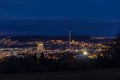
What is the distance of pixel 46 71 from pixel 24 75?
112 centimetres

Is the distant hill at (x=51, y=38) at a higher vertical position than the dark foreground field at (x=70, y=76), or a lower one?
higher

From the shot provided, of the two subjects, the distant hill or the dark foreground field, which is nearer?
the dark foreground field

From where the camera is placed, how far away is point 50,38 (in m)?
22.2

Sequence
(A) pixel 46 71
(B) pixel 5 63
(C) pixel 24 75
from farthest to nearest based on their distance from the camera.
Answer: (B) pixel 5 63 → (A) pixel 46 71 → (C) pixel 24 75

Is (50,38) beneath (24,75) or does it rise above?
above

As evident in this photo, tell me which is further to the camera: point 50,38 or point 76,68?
point 50,38

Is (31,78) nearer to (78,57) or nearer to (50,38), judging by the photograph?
(78,57)

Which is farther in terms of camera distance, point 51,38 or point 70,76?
point 51,38

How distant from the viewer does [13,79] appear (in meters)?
9.97

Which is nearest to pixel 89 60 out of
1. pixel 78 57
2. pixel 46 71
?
pixel 78 57

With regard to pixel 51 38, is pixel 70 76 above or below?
below

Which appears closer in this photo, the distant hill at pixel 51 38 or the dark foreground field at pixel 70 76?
the dark foreground field at pixel 70 76

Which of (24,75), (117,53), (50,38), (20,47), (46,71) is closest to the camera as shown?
(24,75)

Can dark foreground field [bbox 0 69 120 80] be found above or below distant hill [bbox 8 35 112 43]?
below
